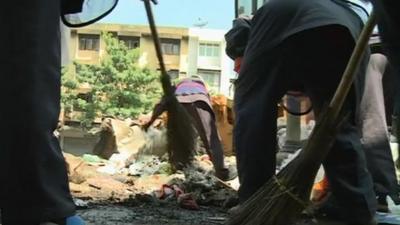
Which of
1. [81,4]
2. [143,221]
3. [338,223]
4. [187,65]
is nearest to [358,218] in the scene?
[338,223]

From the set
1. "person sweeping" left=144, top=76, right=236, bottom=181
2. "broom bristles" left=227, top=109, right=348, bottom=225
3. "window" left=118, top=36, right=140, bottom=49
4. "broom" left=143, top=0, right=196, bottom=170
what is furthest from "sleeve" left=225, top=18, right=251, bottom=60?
"window" left=118, top=36, right=140, bottom=49

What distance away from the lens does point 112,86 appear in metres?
29.9

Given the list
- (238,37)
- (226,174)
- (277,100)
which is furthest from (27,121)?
(226,174)

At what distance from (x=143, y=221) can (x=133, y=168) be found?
5151mm

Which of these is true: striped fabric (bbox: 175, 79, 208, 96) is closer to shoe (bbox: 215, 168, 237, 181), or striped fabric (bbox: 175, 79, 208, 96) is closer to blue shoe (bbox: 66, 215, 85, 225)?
shoe (bbox: 215, 168, 237, 181)

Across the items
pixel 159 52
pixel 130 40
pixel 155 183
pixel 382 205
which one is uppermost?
pixel 130 40

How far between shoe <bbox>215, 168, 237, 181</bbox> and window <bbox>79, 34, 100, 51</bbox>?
31.4 m

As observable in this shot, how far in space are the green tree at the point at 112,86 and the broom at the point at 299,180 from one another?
1056 inches

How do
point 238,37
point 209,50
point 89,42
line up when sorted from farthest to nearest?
point 209,50, point 89,42, point 238,37

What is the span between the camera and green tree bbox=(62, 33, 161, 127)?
2936 centimetres

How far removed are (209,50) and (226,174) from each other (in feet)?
113

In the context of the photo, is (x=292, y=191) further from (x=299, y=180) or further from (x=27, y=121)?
(x=27, y=121)

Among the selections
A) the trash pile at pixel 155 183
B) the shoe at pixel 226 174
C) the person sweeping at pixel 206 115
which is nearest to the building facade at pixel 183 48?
the trash pile at pixel 155 183

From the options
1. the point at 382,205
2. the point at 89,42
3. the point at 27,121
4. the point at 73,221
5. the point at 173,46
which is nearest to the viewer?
the point at 27,121
